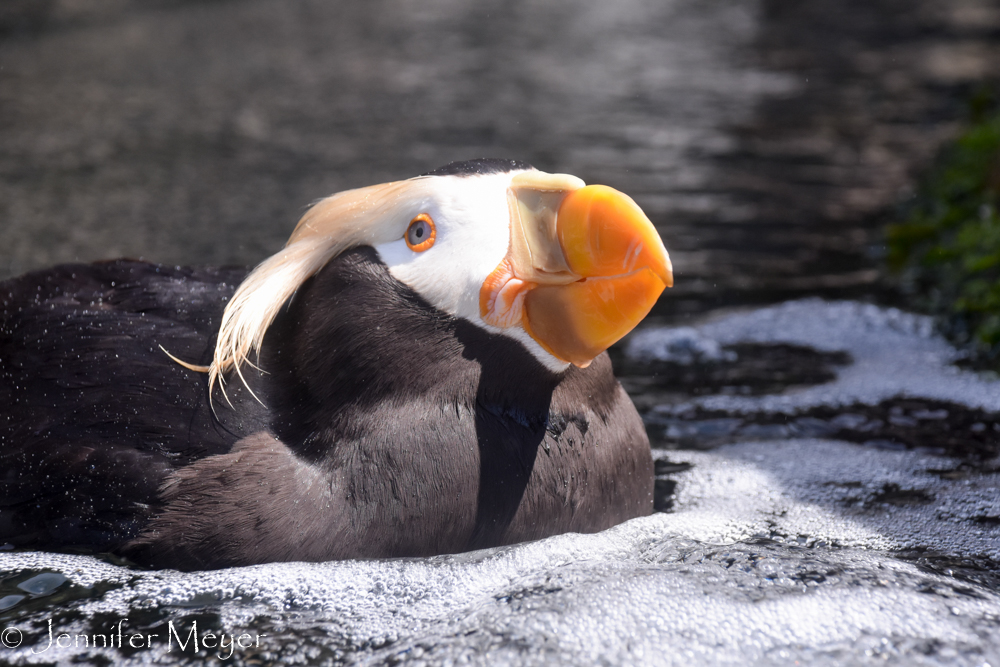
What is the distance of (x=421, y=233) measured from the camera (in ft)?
7.97

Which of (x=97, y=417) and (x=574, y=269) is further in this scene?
(x=97, y=417)

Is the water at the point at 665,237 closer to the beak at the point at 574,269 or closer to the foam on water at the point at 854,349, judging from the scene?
the foam on water at the point at 854,349

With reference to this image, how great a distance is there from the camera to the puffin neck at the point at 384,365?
2.41 meters

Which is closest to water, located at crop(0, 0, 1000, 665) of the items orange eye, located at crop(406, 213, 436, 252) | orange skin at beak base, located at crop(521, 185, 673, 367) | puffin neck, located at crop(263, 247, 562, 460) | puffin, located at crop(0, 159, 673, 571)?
puffin, located at crop(0, 159, 673, 571)

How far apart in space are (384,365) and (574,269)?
50cm

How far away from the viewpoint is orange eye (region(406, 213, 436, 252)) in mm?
2414

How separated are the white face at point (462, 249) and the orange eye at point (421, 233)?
0.01m

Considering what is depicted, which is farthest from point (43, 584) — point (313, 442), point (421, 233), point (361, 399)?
point (421, 233)

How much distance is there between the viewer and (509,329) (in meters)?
2.40

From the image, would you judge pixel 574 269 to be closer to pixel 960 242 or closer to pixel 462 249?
→ pixel 462 249

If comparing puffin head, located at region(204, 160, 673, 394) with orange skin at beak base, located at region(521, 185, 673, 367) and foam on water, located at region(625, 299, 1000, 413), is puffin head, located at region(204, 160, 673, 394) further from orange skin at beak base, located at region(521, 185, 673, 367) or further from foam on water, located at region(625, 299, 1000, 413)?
foam on water, located at region(625, 299, 1000, 413)

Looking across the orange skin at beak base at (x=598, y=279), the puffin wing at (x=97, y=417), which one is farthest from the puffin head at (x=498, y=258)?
the puffin wing at (x=97, y=417)

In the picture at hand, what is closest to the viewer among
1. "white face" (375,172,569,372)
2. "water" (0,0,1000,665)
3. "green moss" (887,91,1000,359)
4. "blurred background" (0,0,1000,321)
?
"water" (0,0,1000,665)

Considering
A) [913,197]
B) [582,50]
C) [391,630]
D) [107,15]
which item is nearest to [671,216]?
[913,197]
